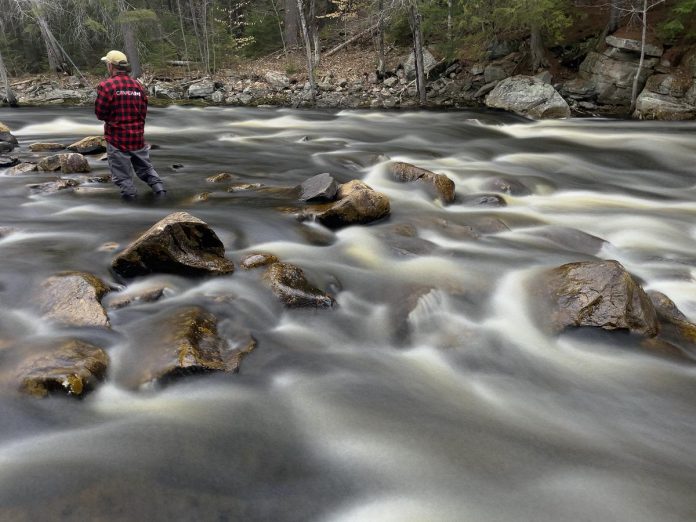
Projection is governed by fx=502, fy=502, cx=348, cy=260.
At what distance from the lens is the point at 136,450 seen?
269 cm

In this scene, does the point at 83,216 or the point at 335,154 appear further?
the point at 335,154

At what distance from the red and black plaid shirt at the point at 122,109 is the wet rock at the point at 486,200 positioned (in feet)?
15.2

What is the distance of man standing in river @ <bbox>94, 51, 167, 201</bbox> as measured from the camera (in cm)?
610

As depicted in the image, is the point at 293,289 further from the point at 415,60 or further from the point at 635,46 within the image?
the point at 635,46

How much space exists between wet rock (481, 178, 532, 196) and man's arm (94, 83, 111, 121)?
5.60 meters

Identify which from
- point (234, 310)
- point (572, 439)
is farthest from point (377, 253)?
point (572, 439)

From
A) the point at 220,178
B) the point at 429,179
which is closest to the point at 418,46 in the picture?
the point at 429,179

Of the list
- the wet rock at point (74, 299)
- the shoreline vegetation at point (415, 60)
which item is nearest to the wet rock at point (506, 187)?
the wet rock at point (74, 299)

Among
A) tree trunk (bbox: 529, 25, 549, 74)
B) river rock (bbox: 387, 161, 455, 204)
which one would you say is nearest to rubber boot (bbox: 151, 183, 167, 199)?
river rock (bbox: 387, 161, 455, 204)

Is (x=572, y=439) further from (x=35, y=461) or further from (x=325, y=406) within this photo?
(x=35, y=461)

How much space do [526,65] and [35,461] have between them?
19.5 m

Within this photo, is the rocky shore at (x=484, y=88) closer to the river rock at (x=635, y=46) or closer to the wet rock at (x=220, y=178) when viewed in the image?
the river rock at (x=635, y=46)

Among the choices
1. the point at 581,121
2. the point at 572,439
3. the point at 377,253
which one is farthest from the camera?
the point at 581,121

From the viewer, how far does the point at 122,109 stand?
632 cm
